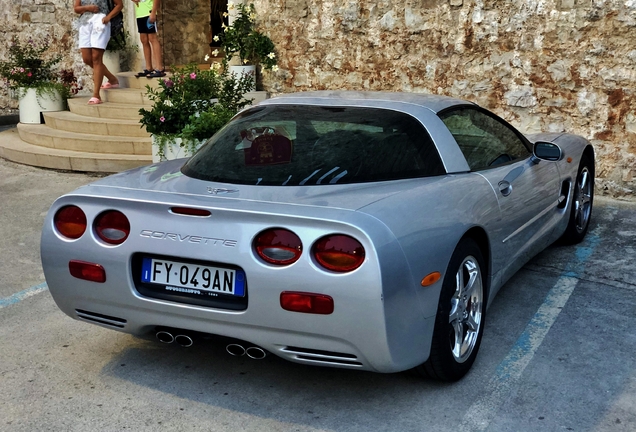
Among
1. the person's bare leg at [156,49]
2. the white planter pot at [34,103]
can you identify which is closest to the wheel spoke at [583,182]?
the person's bare leg at [156,49]

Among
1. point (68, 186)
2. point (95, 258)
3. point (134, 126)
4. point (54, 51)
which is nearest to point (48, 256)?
point (95, 258)

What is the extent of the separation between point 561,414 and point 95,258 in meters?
2.08

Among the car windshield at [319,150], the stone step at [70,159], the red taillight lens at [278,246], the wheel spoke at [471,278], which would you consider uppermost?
the car windshield at [319,150]

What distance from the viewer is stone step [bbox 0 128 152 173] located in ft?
27.5

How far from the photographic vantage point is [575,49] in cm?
755

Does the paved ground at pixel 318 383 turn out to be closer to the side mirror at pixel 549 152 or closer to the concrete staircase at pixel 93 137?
the side mirror at pixel 549 152

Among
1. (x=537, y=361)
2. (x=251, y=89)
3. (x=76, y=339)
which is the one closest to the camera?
(x=537, y=361)

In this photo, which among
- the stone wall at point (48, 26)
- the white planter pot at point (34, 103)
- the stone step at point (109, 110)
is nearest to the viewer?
the stone step at point (109, 110)

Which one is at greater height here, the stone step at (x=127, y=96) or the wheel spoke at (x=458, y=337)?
the stone step at (x=127, y=96)

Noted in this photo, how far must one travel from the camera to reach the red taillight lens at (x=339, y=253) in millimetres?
2924

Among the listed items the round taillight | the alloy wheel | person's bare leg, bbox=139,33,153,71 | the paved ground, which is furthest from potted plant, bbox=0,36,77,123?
the alloy wheel

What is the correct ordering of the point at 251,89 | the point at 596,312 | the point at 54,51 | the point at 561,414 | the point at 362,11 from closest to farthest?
the point at 561,414
the point at 596,312
the point at 362,11
the point at 251,89
the point at 54,51

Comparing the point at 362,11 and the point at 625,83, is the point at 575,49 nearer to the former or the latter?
the point at 625,83

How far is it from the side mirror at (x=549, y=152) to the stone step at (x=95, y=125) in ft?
17.8
